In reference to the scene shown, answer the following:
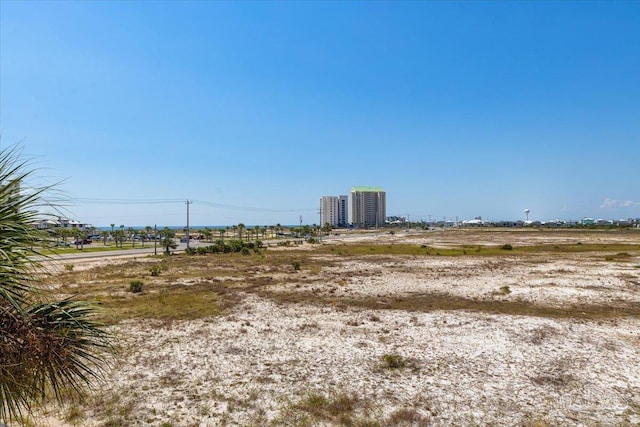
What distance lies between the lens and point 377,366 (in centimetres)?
1423

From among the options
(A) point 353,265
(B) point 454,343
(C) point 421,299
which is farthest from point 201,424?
(A) point 353,265

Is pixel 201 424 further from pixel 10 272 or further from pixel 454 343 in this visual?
pixel 454 343

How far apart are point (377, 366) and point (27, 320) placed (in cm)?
1224

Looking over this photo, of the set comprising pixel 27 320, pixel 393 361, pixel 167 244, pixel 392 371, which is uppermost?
pixel 27 320

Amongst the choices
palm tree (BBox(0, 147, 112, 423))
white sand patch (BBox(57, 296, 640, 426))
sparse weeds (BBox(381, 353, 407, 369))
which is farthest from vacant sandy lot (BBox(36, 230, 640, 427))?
palm tree (BBox(0, 147, 112, 423))

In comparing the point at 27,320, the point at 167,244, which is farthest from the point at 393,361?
the point at 167,244

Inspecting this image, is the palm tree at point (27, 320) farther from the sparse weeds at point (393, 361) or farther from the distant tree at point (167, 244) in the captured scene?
the distant tree at point (167, 244)

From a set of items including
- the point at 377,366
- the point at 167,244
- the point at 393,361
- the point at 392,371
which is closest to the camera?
the point at 392,371

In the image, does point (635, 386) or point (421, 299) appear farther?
point (421, 299)

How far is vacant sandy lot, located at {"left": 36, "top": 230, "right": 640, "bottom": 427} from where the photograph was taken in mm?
10688

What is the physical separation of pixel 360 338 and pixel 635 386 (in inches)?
408

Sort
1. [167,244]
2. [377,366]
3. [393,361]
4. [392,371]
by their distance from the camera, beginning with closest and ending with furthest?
[392,371], [377,366], [393,361], [167,244]

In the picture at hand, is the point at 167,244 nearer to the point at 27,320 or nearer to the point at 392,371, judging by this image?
the point at 392,371

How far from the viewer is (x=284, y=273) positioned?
1703 inches
